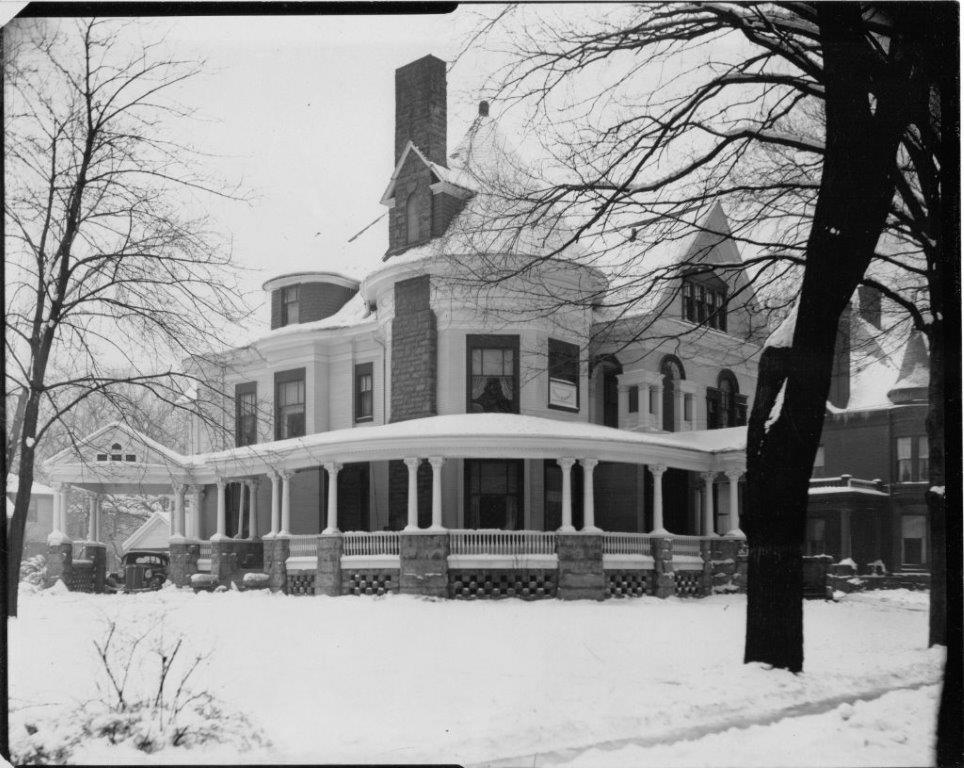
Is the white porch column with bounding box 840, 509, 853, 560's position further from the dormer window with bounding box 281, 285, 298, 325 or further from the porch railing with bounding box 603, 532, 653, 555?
the porch railing with bounding box 603, 532, 653, 555

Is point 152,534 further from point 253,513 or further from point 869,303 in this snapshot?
point 869,303

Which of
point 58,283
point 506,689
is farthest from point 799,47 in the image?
point 58,283

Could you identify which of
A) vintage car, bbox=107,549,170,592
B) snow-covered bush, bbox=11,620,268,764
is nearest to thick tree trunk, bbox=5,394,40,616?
snow-covered bush, bbox=11,620,268,764

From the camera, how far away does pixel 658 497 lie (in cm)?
1253

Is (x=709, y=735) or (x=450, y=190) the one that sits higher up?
(x=450, y=190)

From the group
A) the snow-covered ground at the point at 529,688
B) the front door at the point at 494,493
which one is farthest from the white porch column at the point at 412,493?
the snow-covered ground at the point at 529,688

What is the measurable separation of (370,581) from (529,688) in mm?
6015

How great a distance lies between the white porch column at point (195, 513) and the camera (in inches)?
355

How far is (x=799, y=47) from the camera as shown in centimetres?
693

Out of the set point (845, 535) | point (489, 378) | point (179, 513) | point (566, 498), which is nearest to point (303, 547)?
point (489, 378)

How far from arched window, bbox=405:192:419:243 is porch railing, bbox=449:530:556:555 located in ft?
16.3

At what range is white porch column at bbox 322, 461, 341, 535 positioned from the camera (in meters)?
12.6

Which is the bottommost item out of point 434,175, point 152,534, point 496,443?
point 152,534

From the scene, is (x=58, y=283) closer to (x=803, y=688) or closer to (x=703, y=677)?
(x=703, y=677)
